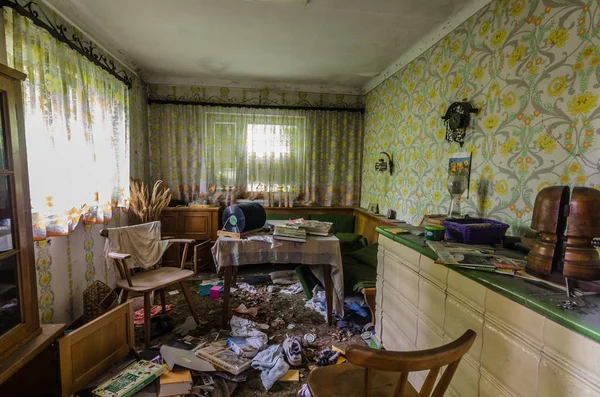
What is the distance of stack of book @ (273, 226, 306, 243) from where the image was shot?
231 centimetres

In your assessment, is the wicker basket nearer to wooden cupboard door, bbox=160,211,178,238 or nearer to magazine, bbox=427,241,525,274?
wooden cupboard door, bbox=160,211,178,238

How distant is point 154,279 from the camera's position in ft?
7.77

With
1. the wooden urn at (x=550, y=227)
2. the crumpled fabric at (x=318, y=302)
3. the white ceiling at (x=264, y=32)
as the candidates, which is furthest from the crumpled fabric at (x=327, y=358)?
the white ceiling at (x=264, y=32)

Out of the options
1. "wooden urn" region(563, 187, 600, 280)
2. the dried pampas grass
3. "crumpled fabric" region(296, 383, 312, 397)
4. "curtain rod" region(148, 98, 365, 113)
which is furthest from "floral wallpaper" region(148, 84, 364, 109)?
"wooden urn" region(563, 187, 600, 280)

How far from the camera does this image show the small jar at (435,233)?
4.98ft

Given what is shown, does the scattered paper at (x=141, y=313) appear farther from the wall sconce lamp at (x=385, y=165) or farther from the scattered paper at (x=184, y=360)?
the wall sconce lamp at (x=385, y=165)

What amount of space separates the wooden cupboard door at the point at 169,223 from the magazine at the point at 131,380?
2292mm

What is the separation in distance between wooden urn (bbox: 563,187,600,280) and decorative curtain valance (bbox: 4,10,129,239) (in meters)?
2.86

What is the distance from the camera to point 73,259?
2424 mm

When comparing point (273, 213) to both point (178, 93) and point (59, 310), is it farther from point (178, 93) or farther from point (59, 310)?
point (59, 310)

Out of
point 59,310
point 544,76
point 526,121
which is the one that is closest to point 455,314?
point 526,121

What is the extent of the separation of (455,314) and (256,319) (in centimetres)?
189

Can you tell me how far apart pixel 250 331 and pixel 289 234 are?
87cm

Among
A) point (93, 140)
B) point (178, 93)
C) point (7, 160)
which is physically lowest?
point (7, 160)
